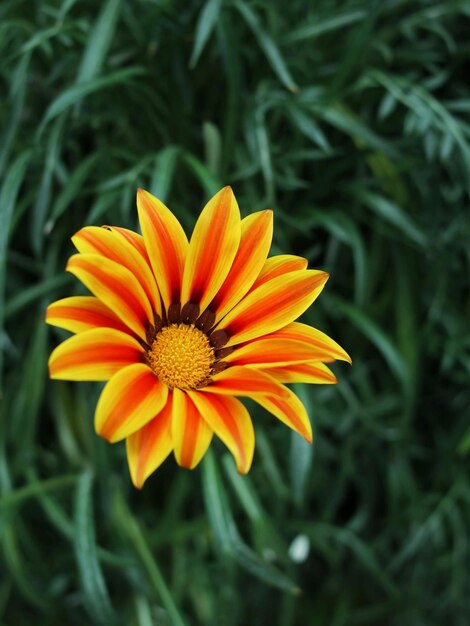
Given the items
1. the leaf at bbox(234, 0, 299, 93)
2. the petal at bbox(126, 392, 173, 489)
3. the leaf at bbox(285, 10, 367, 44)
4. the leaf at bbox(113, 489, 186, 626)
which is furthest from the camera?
the leaf at bbox(285, 10, 367, 44)

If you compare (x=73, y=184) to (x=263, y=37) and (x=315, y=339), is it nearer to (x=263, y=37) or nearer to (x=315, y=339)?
(x=263, y=37)

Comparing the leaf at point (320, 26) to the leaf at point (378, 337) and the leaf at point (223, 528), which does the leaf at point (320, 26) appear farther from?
the leaf at point (223, 528)

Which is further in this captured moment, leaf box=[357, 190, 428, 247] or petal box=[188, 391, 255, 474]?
leaf box=[357, 190, 428, 247]

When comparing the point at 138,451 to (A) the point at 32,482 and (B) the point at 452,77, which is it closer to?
(A) the point at 32,482

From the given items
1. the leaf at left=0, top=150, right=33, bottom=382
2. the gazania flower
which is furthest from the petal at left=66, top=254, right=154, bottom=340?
the leaf at left=0, top=150, right=33, bottom=382

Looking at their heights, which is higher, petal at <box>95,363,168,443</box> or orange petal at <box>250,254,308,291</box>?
orange petal at <box>250,254,308,291</box>

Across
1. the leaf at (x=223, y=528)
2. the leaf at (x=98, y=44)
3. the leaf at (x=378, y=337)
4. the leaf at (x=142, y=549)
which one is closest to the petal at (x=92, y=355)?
the leaf at (x=142, y=549)

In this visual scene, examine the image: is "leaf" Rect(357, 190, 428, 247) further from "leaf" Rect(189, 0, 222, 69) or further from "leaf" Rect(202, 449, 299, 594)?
"leaf" Rect(202, 449, 299, 594)
